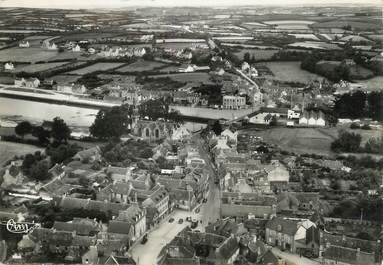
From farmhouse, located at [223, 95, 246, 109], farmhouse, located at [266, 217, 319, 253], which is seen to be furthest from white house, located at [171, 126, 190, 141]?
farmhouse, located at [266, 217, 319, 253]

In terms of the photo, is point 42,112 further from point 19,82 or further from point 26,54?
point 26,54

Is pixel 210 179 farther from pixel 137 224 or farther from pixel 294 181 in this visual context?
pixel 137 224

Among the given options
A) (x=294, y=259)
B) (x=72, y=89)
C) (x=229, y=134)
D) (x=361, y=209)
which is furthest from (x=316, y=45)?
(x=72, y=89)

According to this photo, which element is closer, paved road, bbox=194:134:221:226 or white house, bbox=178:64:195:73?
paved road, bbox=194:134:221:226

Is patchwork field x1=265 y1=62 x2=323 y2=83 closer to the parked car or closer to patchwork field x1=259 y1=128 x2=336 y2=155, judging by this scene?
patchwork field x1=259 y1=128 x2=336 y2=155

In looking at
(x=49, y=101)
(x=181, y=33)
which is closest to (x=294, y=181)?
(x=181, y=33)

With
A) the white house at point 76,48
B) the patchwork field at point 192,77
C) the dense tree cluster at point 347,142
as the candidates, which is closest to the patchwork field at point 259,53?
the patchwork field at point 192,77
